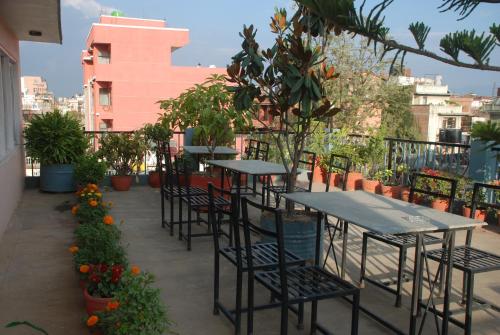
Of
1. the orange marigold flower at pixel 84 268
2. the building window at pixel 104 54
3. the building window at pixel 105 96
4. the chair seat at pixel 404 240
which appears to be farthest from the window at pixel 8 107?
the building window at pixel 104 54

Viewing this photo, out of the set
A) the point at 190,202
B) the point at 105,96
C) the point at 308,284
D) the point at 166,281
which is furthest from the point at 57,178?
the point at 105,96

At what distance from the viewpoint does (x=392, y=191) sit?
7.18m

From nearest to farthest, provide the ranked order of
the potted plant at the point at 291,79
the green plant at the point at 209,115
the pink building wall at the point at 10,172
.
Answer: the potted plant at the point at 291,79 → the pink building wall at the point at 10,172 → the green plant at the point at 209,115

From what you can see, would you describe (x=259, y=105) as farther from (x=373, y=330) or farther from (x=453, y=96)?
(x=453, y=96)

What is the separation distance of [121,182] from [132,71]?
25457mm

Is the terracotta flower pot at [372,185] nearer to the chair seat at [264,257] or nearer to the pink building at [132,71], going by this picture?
the chair seat at [264,257]

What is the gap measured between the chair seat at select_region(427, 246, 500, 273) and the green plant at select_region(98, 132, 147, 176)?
18.4 ft

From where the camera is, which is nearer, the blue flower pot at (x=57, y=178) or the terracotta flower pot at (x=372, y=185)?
the blue flower pot at (x=57, y=178)

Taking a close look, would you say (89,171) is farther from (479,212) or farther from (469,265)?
(469,265)

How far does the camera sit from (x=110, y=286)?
111 inches

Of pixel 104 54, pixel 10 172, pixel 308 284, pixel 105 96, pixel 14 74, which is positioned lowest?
pixel 308 284

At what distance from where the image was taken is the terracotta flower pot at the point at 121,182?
7.55m

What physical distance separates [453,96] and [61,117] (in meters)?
50.8

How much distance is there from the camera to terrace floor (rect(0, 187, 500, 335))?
2939mm
